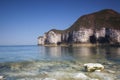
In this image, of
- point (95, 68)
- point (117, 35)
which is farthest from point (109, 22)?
point (95, 68)

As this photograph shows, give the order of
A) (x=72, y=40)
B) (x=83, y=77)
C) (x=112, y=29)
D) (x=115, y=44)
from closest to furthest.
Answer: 1. (x=83, y=77)
2. (x=115, y=44)
3. (x=112, y=29)
4. (x=72, y=40)

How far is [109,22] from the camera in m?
187

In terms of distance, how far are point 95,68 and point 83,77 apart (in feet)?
15.7

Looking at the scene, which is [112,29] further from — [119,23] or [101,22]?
[101,22]

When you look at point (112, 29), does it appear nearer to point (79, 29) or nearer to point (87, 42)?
point (87, 42)

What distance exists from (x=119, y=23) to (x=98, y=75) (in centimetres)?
16611

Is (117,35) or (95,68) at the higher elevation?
(117,35)

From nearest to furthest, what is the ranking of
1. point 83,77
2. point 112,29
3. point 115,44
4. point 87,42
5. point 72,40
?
1. point 83,77
2. point 115,44
3. point 112,29
4. point 87,42
5. point 72,40

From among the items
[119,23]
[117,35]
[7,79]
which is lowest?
[7,79]

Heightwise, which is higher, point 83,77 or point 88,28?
point 88,28

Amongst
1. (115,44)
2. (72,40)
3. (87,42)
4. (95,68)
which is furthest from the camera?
(72,40)

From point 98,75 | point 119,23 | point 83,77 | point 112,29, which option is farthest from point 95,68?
point 119,23

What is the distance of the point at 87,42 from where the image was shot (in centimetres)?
17575

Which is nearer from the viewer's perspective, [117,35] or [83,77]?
[83,77]
